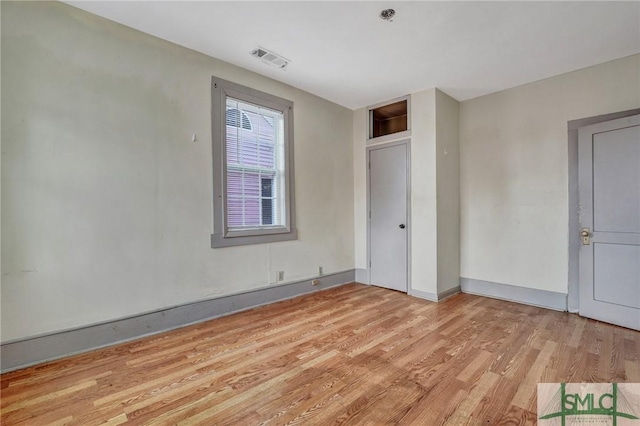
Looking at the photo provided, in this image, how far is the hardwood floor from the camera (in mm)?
1681

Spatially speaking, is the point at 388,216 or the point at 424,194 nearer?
the point at 424,194

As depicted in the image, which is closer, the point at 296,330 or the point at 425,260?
the point at 296,330

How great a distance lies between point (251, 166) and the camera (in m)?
3.49

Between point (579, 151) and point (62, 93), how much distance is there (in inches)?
197

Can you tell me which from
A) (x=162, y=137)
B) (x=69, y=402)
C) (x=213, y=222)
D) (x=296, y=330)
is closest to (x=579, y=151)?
(x=296, y=330)

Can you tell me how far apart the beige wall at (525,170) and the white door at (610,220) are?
0.24 metres

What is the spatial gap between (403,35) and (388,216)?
2.39m

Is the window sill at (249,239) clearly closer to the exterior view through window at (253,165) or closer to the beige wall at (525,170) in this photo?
the exterior view through window at (253,165)

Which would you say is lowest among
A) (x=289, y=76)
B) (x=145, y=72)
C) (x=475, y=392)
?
(x=475, y=392)

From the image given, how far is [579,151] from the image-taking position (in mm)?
3215

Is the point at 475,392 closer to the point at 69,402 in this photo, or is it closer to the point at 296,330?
the point at 296,330

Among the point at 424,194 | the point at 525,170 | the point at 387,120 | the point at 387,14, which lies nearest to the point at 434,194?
the point at 424,194

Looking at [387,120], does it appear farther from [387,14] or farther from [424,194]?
[387,14]

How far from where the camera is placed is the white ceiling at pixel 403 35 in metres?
2.34
